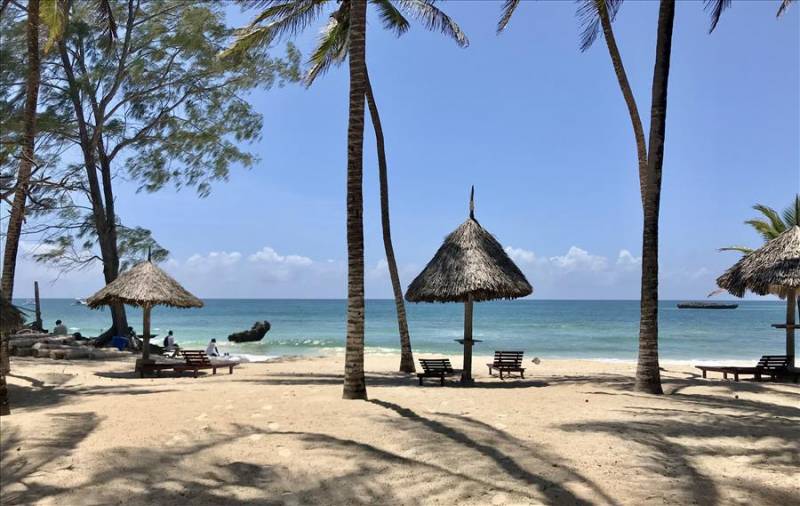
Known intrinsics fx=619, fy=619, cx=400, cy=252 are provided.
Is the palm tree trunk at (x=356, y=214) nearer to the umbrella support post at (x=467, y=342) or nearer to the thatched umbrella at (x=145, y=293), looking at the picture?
the umbrella support post at (x=467, y=342)

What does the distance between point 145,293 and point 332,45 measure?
8.42 m

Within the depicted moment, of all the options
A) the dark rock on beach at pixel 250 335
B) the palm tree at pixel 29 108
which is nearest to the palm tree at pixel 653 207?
the palm tree at pixel 29 108

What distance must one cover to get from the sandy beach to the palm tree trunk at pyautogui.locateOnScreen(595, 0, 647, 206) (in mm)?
5320

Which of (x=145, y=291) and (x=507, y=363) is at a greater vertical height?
(x=145, y=291)

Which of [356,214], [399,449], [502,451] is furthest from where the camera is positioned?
[356,214]

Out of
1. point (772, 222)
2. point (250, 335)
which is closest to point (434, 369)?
point (772, 222)

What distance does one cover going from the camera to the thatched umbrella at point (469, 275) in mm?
13144

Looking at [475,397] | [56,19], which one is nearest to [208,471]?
[475,397]

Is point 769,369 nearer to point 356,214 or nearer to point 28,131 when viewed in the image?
point 356,214

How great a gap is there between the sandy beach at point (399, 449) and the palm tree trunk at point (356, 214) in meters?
0.57

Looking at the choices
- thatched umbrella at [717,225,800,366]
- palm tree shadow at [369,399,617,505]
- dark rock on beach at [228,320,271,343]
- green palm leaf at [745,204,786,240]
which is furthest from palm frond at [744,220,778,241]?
dark rock on beach at [228,320,271,343]

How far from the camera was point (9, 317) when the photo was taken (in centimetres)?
973

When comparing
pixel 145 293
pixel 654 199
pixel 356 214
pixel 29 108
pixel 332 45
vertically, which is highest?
pixel 332 45

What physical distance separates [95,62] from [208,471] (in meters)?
22.1
